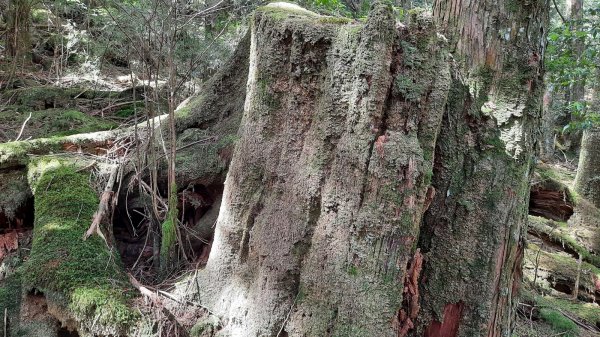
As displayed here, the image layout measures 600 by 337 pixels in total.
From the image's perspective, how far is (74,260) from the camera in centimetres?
310

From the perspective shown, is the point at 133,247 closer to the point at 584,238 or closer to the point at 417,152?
the point at 417,152

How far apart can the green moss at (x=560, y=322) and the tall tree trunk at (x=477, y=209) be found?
8.55ft

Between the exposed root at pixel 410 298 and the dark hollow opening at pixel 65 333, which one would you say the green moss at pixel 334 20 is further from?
the dark hollow opening at pixel 65 333

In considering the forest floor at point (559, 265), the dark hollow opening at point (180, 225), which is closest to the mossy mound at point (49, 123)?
the dark hollow opening at point (180, 225)

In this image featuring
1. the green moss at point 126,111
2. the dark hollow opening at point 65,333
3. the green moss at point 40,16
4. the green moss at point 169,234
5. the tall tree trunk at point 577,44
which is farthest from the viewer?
the green moss at point 40,16

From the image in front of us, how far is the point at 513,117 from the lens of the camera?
2.64m

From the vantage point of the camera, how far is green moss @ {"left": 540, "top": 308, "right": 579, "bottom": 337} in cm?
473

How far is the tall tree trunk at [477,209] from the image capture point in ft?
8.32

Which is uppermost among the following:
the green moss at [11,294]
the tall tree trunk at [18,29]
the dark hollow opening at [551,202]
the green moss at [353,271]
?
the tall tree trunk at [18,29]

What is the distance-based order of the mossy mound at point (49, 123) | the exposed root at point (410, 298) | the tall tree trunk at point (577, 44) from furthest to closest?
the tall tree trunk at point (577, 44) → the mossy mound at point (49, 123) → the exposed root at point (410, 298)

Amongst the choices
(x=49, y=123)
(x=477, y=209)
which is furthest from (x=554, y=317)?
(x=49, y=123)

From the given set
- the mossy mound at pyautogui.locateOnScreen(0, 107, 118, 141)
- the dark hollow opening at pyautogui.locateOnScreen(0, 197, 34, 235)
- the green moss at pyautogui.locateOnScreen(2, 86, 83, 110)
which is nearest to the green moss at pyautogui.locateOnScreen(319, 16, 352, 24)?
the dark hollow opening at pyautogui.locateOnScreen(0, 197, 34, 235)

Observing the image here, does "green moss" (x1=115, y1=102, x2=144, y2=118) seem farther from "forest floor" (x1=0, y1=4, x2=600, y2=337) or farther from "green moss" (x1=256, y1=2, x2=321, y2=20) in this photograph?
"green moss" (x1=256, y1=2, x2=321, y2=20)

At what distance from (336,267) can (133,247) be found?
2.30 metres
